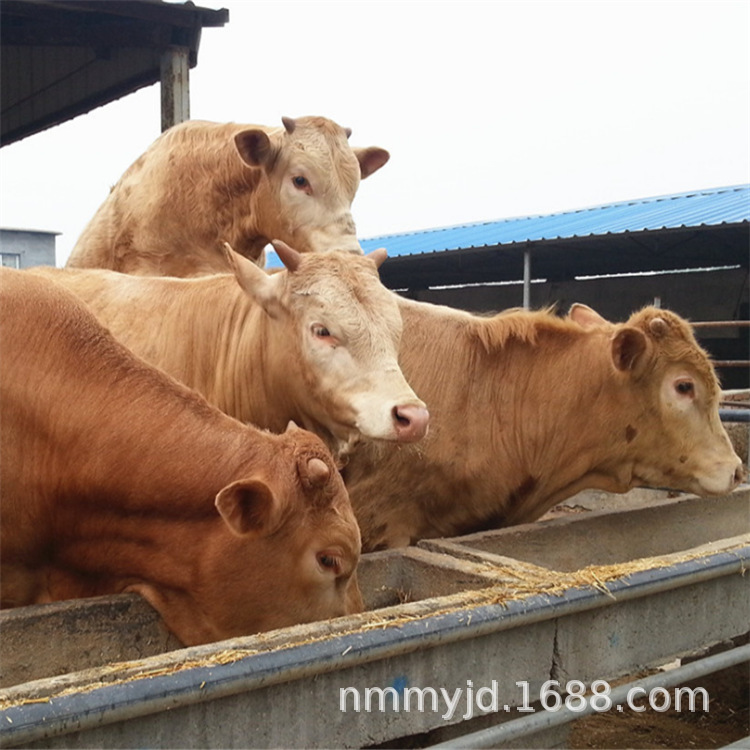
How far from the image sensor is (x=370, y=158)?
18.4 feet

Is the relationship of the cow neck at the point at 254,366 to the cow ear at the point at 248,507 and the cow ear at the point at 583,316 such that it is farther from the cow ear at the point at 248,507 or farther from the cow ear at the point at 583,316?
the cow ear at the point at 583,316

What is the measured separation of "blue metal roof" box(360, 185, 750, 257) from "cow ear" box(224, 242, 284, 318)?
464 inches

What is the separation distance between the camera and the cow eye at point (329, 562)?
2791 millimetres

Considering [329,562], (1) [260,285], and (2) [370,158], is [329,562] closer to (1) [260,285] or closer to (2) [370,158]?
(1) [260,285]

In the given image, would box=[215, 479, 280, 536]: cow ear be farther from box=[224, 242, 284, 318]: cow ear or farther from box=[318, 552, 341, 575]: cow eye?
box=[224, 242, 284, 318]: cow ear

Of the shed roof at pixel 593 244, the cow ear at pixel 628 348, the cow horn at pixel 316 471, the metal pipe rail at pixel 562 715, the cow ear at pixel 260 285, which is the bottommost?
the metal pipe rail at pixel 562 715

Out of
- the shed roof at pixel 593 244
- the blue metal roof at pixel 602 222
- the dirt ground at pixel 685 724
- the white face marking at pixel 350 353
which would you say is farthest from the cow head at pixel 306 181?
the blue metal roof at pixel 602 222

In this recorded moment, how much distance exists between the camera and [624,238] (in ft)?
51.3

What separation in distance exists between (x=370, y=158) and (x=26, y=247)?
25.6 m

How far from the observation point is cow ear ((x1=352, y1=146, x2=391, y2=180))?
5.52 metres

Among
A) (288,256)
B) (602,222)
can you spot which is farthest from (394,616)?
(602,222)

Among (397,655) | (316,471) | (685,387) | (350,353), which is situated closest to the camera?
(397,655)

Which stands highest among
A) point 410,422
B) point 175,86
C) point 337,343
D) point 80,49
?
point 80,49

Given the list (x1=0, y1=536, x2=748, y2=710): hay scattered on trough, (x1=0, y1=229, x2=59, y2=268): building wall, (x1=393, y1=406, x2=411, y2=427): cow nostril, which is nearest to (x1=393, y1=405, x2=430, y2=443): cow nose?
(x1=393, y1=406, x2=411, y2=427): cow nostril
